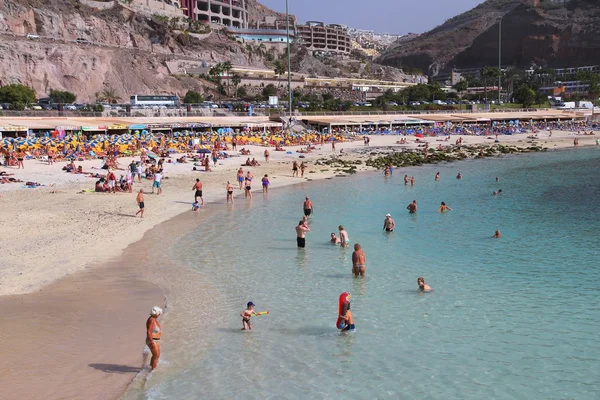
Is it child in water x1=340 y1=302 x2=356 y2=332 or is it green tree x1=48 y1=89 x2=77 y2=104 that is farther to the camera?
green tree x1=48 y1=89 x2=77 y2=104

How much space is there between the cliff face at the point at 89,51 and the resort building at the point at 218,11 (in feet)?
85.5

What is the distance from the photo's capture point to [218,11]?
129375 mm

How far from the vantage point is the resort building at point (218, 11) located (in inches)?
4791

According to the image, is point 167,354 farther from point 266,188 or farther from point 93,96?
point 93,96

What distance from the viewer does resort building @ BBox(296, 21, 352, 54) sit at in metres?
156

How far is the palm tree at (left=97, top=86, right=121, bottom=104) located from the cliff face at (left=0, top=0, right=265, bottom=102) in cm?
76

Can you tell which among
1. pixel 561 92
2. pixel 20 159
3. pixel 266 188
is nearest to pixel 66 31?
pixel 20 159

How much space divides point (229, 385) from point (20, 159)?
26130 mm

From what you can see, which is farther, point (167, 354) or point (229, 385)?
point (167, 354)

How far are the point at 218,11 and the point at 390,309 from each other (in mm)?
127957

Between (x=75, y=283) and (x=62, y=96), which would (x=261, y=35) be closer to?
→ (x=62, y=96)

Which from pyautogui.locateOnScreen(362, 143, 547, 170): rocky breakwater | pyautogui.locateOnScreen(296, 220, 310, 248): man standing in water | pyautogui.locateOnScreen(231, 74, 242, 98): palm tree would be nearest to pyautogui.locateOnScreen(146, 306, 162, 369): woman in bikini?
pyautogui.locateOnScreen(296, 220, 310, 248): man standing in water

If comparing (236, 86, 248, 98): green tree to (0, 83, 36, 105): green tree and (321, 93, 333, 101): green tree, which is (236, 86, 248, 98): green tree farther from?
(0, 83, 36, 105): green tree

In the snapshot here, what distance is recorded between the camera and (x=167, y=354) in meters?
9.85
